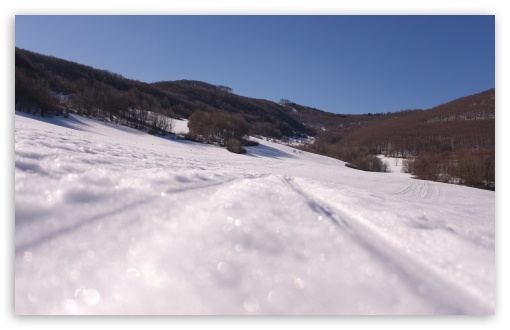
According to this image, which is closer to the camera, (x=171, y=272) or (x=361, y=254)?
(x=171, y=272)

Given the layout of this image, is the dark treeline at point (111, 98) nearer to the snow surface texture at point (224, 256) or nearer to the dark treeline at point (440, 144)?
the snow surface texture at point (224, 256)

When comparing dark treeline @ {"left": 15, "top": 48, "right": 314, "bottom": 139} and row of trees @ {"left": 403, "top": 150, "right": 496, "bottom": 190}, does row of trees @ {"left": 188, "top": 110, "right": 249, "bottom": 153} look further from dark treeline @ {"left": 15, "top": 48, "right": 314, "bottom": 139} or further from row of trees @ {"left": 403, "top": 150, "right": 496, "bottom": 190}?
row of trees @ {"left": 403, "top": 150, "right": 496, "bottom": 190}

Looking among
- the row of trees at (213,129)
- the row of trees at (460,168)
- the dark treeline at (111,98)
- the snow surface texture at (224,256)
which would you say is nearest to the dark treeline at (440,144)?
the row of trees at (460,168)

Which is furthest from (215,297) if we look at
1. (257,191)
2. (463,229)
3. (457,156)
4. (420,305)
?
(457,156)

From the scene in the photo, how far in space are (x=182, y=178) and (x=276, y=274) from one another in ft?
7.01

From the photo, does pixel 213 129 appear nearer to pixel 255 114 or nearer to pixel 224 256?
pixel 224 256

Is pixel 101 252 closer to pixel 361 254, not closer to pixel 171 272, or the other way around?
pixel 171 272

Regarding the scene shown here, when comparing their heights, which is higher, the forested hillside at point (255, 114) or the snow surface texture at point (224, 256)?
the forested hillside at point (255, 114)

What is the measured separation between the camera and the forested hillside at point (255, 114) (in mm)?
22641

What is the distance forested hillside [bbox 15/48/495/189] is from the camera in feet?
74.3

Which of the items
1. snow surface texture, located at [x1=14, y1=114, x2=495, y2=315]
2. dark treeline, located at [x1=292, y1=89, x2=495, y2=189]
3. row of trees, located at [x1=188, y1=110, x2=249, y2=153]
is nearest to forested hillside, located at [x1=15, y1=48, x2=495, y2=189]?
dark treeline, located at [x1=292, y1=89, x2=495, y2=189]

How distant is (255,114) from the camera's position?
444 ft

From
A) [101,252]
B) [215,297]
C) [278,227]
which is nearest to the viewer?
[215,297]

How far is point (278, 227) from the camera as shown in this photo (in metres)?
2.07
